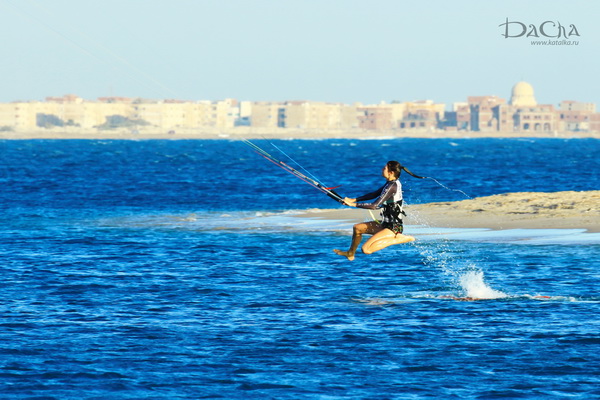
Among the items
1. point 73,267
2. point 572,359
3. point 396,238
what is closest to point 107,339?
point 396,238

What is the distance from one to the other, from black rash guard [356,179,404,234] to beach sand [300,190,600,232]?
13534 mm

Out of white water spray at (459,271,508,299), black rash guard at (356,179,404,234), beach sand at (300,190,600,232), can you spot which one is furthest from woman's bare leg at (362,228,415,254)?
beach sand at (300,190,600,232)

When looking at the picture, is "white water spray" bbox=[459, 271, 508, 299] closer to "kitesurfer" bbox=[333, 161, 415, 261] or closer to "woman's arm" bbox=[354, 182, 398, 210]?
"kitesurfer" bbox=[333, 161, 415, 261]

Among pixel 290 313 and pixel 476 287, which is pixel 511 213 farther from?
pixel 290 313

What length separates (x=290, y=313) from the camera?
1934 cm

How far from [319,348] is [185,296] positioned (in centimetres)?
558

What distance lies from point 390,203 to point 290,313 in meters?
2.66

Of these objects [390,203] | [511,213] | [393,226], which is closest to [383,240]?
[393,226]

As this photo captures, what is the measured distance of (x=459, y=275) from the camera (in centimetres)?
2395

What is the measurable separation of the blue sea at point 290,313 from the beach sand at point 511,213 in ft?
5.15

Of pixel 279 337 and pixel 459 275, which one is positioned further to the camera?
pixel 459 275

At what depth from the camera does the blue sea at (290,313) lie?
47.8ft

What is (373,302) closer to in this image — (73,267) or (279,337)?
(279,337)

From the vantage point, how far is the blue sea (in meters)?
14.6
